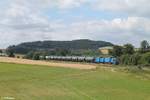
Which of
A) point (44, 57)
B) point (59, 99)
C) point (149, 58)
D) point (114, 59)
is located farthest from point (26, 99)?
point (44, 57)

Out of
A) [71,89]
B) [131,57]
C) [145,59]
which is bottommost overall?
[71,89]

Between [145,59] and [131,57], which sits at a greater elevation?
[131,57]

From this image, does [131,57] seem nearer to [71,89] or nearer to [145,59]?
[145,59]

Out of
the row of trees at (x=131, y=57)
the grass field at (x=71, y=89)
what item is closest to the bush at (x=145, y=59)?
the row of trees at (x=131, y=57)

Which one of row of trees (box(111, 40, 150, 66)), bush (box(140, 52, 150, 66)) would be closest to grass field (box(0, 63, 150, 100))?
row of trees (box(111, 40, 150, 66))

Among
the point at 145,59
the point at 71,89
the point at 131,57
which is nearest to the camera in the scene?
the point at 71,89

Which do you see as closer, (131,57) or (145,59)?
(145,59)

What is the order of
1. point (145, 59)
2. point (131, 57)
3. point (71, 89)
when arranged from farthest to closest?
point (131, 57) < point (145, 59) < point (71, 89)

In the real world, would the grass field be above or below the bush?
below

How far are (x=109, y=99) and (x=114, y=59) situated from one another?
3241 inches

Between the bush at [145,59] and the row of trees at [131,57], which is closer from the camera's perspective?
the bush at [145,59]

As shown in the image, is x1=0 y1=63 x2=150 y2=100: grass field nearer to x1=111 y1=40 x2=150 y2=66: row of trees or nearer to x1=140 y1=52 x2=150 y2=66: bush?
x1=111 y1=40 x2=150 y2=66: row of trees

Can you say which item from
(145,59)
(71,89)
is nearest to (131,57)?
(145,59)

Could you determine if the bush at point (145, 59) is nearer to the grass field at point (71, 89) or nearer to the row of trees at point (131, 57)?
the row of trees at point (131, 57)
